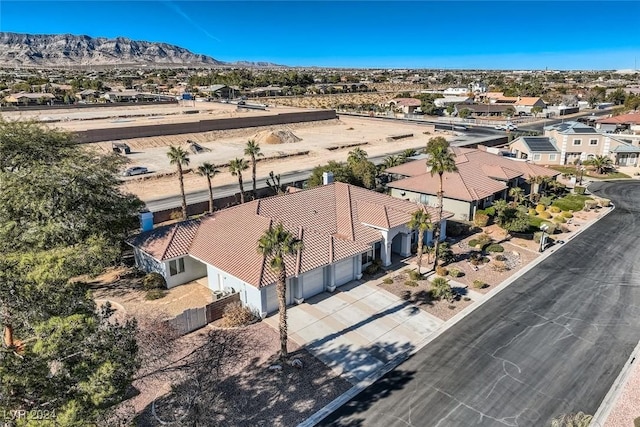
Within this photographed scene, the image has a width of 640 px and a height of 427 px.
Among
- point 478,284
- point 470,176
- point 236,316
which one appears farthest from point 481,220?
point 236,316

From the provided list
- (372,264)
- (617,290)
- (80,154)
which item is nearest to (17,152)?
(80,154)

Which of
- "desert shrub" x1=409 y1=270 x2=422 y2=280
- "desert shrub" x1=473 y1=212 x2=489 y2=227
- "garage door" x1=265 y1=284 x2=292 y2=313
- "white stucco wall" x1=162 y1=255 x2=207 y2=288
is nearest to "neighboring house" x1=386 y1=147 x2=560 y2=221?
"desert shrub" x1=473 y1=212 x2=489 y2=227

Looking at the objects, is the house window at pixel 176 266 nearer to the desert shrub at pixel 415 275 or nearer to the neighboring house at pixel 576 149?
the desert shrub at pixel 415 275

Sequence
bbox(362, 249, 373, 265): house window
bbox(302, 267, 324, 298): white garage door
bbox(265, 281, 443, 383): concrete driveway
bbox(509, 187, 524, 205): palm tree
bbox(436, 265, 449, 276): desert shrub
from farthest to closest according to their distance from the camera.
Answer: bbox(509, 187, 524, 205): palm tree < bbox(362, 249, 373, 265): house window < bbox(436, 265, 449, 276): desert shrub < bbox(302, 267, 324, 298): white garage door < bbox(265, 281, 443, 383): concrete driveway

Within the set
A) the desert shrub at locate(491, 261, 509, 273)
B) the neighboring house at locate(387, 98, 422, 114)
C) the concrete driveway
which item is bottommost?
the concrete driveway

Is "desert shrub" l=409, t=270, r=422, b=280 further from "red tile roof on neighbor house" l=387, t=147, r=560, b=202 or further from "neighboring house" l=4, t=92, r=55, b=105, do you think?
"neighboring house" l=4, t=92, r=55, b=105

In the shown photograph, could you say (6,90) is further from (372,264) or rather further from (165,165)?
(372,264)
